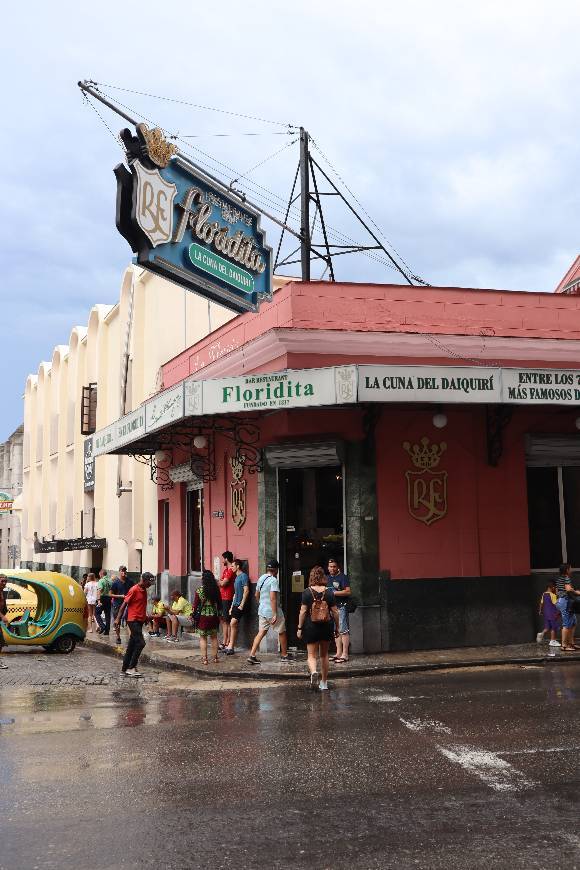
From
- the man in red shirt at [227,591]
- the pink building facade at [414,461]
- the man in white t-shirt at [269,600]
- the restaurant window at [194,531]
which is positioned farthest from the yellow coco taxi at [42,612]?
the man in white t-shirt at [269,600]

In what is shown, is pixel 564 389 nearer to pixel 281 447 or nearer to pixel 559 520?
pixel 559 520

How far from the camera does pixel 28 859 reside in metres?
5.18

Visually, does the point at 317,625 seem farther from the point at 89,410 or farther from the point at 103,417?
the point at 89,410

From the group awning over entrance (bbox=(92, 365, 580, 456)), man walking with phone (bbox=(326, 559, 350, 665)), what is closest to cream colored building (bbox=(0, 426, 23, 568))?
awning over entrance (bbox=(92, 365, 580, 456))

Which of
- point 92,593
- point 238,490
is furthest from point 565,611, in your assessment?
point 92,593

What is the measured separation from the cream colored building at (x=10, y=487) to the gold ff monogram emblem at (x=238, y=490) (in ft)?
115

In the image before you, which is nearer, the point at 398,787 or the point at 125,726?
the point at 398,787

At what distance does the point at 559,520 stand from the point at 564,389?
10.5 feet

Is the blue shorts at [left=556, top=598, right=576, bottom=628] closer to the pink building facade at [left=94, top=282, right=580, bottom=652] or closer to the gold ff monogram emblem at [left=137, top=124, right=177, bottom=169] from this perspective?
the pink building facade at [left=94, top=282, right=580, bottom=652]

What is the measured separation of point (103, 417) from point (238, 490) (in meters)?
16.0

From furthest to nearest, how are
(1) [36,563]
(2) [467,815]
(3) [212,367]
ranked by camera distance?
1. (1) [36,563]
2. (3) [212,367]
3. (2) [467,815]

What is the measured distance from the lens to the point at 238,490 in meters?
16.8

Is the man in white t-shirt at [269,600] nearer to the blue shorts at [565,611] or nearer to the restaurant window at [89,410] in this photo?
the blue shorts at [565,611]

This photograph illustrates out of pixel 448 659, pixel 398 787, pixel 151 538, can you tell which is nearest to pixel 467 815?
pixel 398 787
